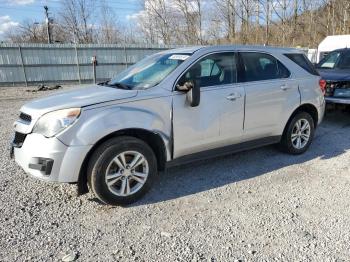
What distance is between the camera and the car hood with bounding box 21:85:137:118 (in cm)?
338

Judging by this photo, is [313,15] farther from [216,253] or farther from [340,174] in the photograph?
[216,253]

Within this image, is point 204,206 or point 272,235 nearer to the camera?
point 272,235

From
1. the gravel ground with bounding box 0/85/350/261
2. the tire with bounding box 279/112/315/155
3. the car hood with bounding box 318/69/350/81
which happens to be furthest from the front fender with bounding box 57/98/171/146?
the car hood with bounding box 318/69/350/81

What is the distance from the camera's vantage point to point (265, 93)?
457 cm

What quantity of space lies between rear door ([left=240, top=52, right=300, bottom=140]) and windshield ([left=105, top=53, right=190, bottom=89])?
99cm

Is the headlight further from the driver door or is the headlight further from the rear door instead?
the rear door

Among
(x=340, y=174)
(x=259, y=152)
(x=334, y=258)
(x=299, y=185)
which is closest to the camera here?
(x=334, y=258)

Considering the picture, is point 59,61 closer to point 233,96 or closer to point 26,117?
point 26,117

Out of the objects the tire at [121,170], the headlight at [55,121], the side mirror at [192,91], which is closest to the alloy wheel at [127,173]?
the tire at [121,170]

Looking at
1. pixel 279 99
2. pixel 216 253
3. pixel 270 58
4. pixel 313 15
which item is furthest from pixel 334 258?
pixel 313 15

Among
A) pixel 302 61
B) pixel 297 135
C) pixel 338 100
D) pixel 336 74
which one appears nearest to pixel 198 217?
pixel 297 135

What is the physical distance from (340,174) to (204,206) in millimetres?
2187

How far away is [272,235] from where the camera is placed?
3082 millimetres

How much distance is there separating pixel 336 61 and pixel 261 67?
198 inches
